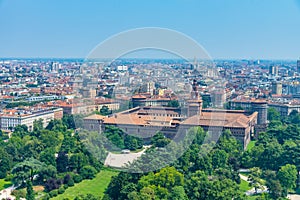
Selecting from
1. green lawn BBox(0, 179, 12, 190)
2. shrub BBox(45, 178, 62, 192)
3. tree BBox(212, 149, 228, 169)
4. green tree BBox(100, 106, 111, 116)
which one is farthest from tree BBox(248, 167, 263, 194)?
green tree BBox(100, 106, 111, 116)

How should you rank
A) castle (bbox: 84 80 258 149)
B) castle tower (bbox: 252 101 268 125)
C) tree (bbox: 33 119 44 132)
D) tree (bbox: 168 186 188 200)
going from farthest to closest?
castle tower (bbox: 252 101 268 125), tree (bbox: 33 119 44 132), castle (bbox: 84 80 258 149), tree (bbox: 168 186 188 200)

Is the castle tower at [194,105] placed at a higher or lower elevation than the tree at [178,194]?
higher

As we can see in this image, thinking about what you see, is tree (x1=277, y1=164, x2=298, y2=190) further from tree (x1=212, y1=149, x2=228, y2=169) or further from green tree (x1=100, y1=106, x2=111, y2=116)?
green tree (x1=100, y1=106, x2=111, y2=116)

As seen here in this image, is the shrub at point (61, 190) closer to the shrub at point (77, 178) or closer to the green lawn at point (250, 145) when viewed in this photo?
the shrub at point (77, 178)

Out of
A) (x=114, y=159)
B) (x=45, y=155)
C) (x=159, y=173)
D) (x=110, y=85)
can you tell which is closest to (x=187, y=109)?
(x=114, y=159)

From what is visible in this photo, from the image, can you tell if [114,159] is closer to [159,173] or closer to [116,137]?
[116,137]

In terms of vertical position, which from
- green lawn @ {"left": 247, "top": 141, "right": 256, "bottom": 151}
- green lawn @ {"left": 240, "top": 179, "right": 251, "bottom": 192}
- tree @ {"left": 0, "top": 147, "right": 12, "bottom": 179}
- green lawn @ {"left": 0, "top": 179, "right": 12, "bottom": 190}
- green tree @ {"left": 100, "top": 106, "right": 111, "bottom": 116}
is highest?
green tree @ {"left": 100, "top": 106, "right": 111, "bottom": 116}

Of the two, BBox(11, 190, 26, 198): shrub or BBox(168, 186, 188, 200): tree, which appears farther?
Answer: BBox(11, 190, 26, 198): shrub

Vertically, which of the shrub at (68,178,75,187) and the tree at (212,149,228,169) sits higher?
the tree at (212,149,228,169)

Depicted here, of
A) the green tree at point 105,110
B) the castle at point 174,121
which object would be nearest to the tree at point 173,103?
the castle at point 174,121
